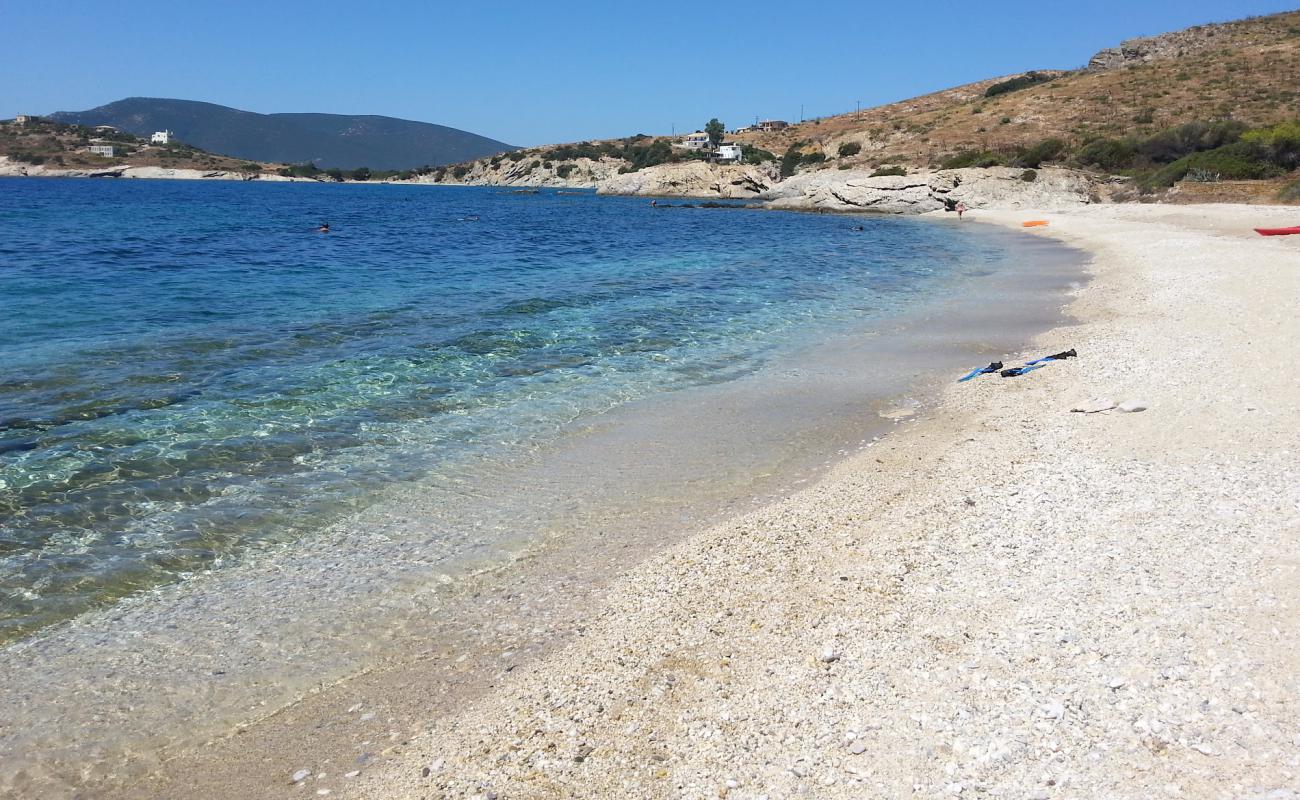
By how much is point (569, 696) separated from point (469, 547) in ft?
8.39

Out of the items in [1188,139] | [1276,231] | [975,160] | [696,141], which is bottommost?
[1276,231]

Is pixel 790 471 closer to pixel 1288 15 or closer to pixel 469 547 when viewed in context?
pixel 469 547

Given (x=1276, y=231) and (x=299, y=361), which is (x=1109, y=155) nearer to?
(x=1276, y=231)

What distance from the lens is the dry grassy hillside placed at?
59344 mm

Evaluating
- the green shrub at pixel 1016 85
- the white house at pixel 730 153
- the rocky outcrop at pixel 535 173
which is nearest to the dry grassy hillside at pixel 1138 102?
the green shrub at pixel 1016 85

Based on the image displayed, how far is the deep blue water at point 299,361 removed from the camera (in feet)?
24.1

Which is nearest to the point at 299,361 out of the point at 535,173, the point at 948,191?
the point at 948,191

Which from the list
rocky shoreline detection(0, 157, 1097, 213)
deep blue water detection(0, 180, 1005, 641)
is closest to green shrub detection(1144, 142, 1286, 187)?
rocky shoreline detection(0, 157, 1097, 213)

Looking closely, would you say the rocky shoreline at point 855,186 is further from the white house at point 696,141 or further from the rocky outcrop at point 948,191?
the white house at point 696,141

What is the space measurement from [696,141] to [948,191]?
10014cm

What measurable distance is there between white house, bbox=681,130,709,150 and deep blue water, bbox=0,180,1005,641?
372ft

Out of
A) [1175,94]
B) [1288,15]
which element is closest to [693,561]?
[1175,94]

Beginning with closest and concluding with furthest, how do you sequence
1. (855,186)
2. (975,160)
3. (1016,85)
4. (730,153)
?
(855,186), (975,160), (1016,85), (730,153)

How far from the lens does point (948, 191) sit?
55000mm
